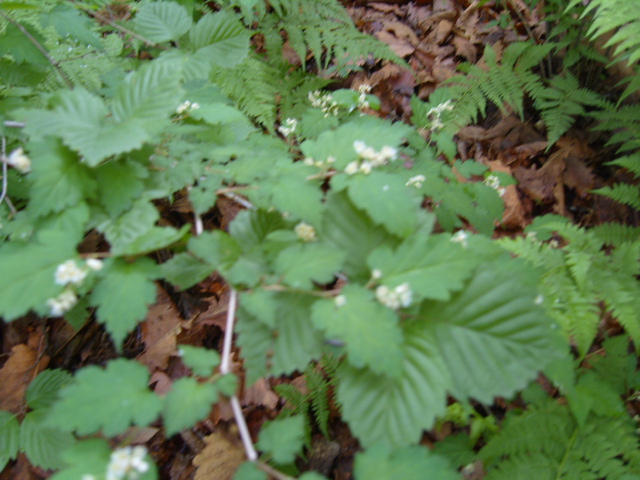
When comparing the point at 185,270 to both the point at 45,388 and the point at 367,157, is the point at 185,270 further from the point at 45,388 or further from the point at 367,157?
the point at 45,388

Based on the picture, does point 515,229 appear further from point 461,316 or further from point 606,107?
point 461,316

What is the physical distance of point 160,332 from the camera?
7.20 ft

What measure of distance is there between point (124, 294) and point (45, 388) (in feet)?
3.90

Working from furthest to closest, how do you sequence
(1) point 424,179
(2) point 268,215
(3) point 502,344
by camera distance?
(1) point 424,179
(2) point 268,215
(3) point 502,344

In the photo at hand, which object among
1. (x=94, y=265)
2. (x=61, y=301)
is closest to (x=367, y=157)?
(x=94, y=265)

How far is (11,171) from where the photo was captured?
67.2 inches

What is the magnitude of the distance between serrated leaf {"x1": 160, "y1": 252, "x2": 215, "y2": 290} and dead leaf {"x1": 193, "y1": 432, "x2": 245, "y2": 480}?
1.11m

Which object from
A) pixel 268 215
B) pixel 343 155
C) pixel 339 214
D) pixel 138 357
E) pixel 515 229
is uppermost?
pixel 343 155

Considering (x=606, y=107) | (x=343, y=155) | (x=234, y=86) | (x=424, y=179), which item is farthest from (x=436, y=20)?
(x=343, y=155)

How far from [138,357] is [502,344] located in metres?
1.82

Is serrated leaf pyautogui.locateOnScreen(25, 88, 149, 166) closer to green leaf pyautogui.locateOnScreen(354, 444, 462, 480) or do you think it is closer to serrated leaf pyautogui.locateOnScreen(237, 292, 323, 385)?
serrated leaf pyautogui.locateOnScreen(237, 292, 323, 385)

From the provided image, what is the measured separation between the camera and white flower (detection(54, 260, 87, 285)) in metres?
1.00

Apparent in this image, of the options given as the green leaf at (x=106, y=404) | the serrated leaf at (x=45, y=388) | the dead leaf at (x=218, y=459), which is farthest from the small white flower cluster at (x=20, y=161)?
the dead leaf at (x=218, y=459)

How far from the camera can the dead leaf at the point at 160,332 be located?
2.14 metres
